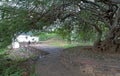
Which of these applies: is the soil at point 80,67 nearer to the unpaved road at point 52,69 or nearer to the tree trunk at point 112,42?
the unpaved road at point 52,69

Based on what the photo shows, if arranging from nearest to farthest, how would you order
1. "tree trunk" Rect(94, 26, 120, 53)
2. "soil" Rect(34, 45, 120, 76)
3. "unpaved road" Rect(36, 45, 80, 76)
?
"soil" Rect(34, 45, 120, 76)
"unpaved road" Rect(36, 45, 80, 76)
"tree trunk" Rect(94, 26, 120, 53)

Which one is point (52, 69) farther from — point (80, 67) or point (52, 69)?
point (80, 67)

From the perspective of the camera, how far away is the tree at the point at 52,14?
762cm

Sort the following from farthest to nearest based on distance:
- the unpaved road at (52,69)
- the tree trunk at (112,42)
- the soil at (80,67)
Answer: the tree trunk at (112,42)
the unpaved road at (52,69)
the soil at (80,67)

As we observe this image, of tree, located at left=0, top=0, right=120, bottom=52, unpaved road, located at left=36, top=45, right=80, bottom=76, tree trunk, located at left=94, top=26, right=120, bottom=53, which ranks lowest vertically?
unpaved road, located at left=36, top=45, right=80, bottom=76

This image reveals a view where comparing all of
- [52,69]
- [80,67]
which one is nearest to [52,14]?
[52,69]

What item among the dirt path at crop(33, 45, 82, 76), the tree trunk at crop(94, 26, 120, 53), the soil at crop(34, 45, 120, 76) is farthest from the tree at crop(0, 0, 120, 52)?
the dirt path at crop(33, 45, 82, 76)

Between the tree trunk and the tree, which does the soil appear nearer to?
the tree trunk

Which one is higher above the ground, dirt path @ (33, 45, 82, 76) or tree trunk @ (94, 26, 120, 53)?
tree trunk @ (94, 26, 120, 53)

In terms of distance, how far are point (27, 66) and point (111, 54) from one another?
2947 mm

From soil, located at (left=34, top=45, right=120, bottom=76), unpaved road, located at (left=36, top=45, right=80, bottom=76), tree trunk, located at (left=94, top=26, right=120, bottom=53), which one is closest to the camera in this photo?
soil, located at (left=34, top=45, right=120, bottom=76)

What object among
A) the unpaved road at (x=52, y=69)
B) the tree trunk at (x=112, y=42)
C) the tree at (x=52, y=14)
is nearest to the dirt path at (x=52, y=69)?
the unpaved road at (x=52, y=69)

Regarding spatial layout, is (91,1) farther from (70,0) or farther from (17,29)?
(17,29)

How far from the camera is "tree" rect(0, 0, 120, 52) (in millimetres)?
7625
